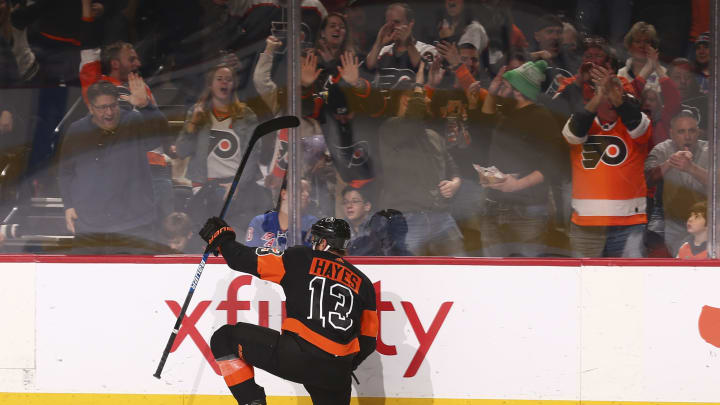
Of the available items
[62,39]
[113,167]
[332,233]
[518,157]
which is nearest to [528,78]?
[518,157]

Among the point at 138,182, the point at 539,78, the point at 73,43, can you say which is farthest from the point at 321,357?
the point at 73,43

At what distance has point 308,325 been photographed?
3.06 meters

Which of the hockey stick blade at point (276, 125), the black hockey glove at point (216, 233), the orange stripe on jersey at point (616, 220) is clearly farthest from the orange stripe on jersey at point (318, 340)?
the orange stripe on jersey at point (616, 220)

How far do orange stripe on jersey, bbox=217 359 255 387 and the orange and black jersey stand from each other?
9.2 inches

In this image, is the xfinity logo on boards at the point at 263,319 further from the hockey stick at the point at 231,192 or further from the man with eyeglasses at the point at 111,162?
the man with eyeglasses at the point at 111,162

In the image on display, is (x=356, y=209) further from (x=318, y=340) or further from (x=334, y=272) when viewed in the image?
(x=318, y=340)

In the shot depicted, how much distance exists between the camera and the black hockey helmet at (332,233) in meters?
3.18

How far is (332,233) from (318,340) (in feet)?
1.35

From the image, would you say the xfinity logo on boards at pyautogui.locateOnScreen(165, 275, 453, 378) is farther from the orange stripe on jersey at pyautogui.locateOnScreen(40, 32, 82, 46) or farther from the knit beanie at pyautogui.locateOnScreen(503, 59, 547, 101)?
the orange stripe on jersey at pyautogui.locateOnScreen(40, 32, 82, 46)

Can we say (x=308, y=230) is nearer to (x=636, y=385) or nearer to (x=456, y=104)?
(x=456, y=104)

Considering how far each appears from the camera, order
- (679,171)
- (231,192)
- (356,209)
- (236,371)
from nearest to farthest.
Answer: (236,371) → (231,192) → (679,171) → (356,209)

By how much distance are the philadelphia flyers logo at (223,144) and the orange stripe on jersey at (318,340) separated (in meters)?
1.10

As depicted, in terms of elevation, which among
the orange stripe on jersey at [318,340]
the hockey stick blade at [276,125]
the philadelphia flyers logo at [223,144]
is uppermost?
the hockey stick blade at [276,125]

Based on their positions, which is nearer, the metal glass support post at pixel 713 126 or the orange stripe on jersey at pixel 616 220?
the metal glass support post at pixel 713 126
